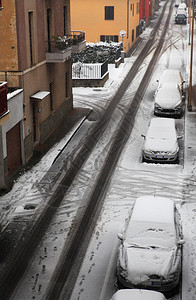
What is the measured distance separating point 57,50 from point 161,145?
8.04m

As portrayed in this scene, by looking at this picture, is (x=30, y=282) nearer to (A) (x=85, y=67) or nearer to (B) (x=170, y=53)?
(A) (x=85, y=67)

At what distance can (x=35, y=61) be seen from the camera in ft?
75.7

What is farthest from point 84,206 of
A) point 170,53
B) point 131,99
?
point 170,53

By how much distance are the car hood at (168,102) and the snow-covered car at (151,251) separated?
49.6ft

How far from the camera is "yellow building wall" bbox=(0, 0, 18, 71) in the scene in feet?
65.0

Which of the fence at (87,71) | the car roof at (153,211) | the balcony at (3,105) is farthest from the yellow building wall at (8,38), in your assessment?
the fence at (87,71)

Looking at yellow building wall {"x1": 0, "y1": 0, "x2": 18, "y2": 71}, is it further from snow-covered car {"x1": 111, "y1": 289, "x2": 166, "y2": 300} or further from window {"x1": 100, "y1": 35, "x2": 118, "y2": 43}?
window {"x1": 100, "y1": 35, "x2": 118, "y2": 43}

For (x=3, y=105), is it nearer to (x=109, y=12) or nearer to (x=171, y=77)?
(x=171, y=77)

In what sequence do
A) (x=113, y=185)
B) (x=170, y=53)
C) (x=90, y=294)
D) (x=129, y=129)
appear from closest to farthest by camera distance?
(x=90, y=294) → (x=113, y=185) → (x=129, y=129) → (x=170, y=53)

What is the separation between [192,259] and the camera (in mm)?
14039

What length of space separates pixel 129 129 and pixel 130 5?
1108 inches

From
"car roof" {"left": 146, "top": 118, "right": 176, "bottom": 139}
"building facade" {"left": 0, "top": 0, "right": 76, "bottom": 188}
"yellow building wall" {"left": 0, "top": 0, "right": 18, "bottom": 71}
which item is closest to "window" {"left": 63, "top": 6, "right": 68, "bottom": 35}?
"building facade" {"left": 0, "top": 0, "right": 76, "bottom": 188}

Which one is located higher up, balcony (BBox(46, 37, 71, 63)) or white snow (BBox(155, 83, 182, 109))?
balcony (BBox(46, 37, 71, 63))

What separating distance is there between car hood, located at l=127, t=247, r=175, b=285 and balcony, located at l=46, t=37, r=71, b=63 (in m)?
14.6
